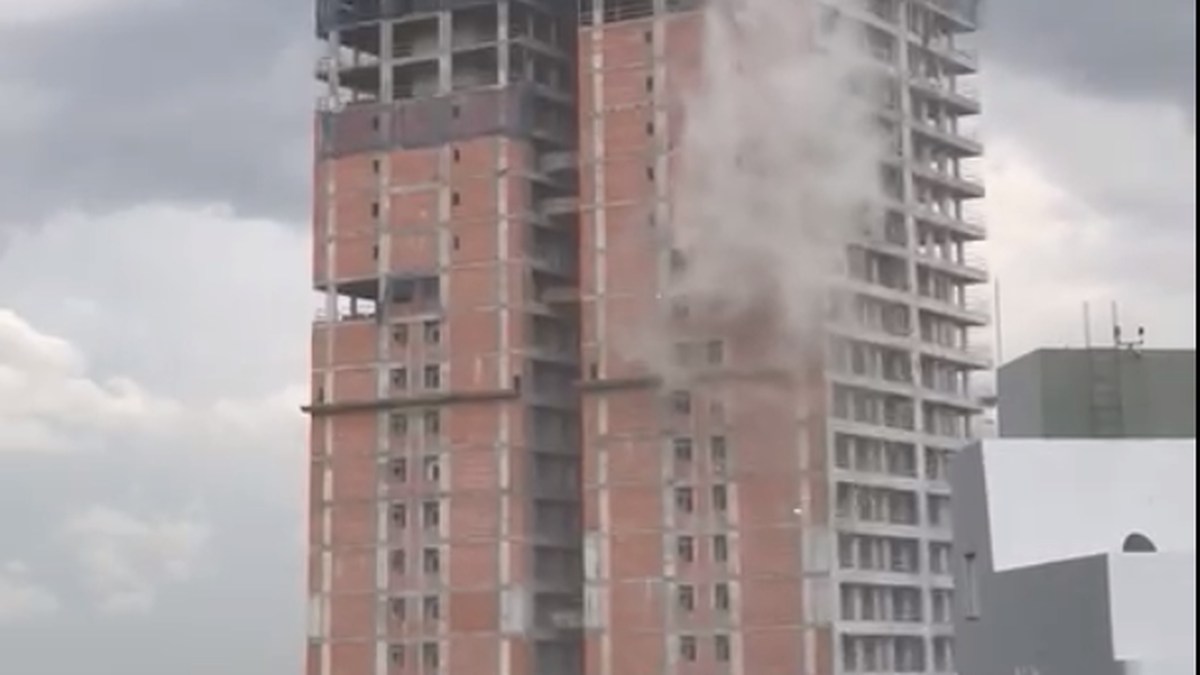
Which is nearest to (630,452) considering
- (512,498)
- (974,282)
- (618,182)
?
(512,498)

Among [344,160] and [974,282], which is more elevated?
[344,160]

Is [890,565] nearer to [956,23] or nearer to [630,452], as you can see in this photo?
[630,452]

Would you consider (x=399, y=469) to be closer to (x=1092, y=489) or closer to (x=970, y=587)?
(x=970, y=587)

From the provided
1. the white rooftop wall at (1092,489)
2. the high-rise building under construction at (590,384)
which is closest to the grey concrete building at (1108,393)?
the white rooftop wall at (1092,489)

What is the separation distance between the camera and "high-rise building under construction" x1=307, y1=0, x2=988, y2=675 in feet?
208

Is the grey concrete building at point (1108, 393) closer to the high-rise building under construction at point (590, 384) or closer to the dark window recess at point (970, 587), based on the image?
the dark window recess at point (970, 587)

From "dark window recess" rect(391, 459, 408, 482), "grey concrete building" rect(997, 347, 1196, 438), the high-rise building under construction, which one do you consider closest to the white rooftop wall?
"grey concrete building" rect(997, 347, 1196, 438)

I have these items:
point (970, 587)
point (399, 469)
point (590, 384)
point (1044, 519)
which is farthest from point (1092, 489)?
point (399, 469)

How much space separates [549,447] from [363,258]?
1016cm

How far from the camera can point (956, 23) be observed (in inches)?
2785

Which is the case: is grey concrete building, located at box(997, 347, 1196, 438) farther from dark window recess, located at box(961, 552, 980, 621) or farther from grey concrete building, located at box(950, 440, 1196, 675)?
dark window recess, located at box(961, 552, 980, 621)

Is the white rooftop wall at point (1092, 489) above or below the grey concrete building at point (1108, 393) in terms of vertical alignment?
below

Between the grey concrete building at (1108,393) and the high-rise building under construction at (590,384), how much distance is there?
27523 millimetres

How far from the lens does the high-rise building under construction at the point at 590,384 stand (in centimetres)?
6341
